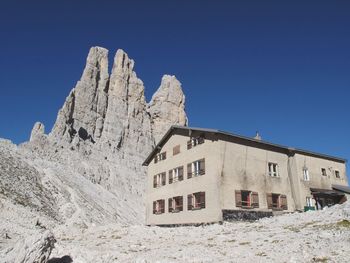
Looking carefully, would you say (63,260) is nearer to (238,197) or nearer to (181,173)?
(238,197)

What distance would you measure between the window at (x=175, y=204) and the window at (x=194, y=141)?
5529mm

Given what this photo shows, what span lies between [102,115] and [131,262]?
117 metres

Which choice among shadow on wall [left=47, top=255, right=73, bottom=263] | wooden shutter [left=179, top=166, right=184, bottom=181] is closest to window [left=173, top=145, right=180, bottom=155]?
wooden shutter [left=179, top=166, right=184, bottom=181]

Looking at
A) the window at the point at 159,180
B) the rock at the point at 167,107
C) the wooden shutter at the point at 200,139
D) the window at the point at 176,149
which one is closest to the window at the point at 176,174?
the window at the point at 159,180

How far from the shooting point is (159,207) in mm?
37844

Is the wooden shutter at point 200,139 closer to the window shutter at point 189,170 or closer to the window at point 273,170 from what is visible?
the window shutter at point 189,170

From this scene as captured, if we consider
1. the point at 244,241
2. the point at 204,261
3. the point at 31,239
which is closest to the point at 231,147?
the point at 244,241

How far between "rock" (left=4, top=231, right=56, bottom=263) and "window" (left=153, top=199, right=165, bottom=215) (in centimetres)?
2377

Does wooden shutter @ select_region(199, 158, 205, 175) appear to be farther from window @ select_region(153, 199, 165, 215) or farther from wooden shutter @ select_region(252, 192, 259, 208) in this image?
window @ select_region(153, 199, 165, 215)

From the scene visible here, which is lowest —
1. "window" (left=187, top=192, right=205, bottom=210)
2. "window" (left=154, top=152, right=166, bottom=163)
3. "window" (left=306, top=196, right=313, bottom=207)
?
"window" (left=187, top=192, right=205, bottom=210)

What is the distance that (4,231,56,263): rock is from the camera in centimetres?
1296

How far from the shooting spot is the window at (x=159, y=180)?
38.2m

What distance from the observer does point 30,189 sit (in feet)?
173

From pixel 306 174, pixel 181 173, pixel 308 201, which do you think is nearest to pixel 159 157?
pixel 181 173
